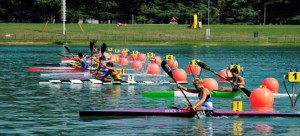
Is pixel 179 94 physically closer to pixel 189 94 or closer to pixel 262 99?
pixel 189 94

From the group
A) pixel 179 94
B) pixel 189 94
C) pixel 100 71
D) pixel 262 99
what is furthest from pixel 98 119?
pixel 100 71

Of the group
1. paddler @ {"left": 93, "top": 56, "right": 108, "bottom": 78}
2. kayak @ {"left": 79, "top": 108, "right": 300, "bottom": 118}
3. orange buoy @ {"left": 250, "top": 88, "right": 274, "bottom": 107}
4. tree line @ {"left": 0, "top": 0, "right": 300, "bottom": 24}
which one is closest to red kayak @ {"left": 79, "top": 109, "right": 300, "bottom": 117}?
kayak @ {"left": 79, "top": 108, "right": 300, "bottom": 118}

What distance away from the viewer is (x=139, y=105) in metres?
36.6

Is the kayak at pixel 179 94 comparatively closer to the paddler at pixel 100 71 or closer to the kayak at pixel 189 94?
the kayak at pixel 189 94

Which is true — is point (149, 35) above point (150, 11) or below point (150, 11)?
below

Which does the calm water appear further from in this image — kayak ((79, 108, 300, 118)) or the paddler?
the paddler

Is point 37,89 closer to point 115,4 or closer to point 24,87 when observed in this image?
point 24,87

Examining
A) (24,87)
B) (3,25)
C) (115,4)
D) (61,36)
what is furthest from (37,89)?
(115,4)

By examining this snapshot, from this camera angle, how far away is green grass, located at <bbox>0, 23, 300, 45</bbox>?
11744cm

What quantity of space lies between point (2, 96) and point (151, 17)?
115m

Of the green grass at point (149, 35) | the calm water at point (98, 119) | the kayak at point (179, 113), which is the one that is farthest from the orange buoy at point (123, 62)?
the green grass at point (149, 35)

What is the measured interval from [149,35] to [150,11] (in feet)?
91.6

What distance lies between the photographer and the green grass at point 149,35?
117438 millimetres

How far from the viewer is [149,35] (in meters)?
125
